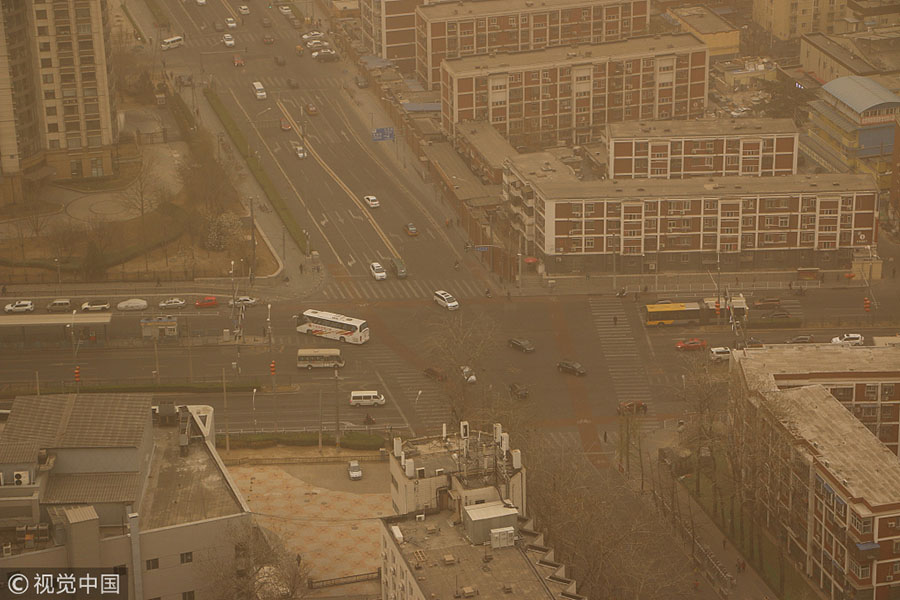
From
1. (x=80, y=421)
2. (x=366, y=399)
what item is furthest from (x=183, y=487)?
(x=366, y=399)

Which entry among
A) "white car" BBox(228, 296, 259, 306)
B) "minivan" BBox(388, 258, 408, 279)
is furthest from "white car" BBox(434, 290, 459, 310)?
"white car" BBox(228, 296, 259, 306)

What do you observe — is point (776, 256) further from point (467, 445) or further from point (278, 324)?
point (467, 445)

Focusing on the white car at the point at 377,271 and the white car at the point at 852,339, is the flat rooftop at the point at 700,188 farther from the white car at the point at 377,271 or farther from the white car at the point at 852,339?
the white car at the point at 852,339

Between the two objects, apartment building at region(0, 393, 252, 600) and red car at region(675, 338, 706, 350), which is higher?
apartment building at region(0, 393, 252, 600)

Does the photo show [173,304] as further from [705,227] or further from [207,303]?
[705,227]

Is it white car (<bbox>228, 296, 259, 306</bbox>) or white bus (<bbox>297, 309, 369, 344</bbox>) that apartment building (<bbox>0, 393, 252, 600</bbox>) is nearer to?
white bus (<bbox>297, 309, 369, 344</bbox>)

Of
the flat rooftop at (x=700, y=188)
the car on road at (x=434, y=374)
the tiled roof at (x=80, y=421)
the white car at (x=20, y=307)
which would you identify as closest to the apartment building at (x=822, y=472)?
the car on road at (x=434, y=374)

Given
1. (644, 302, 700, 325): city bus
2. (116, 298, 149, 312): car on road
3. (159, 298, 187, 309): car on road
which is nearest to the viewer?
(644, 302, 700, 325): city bus
